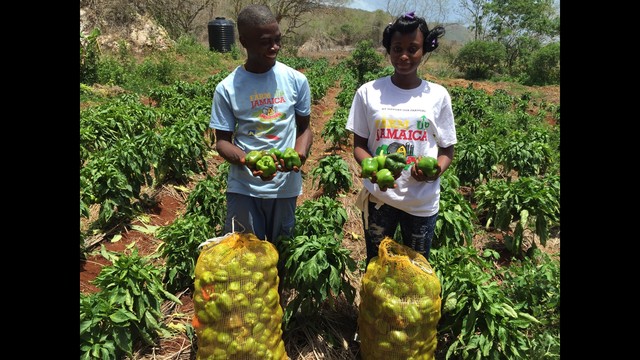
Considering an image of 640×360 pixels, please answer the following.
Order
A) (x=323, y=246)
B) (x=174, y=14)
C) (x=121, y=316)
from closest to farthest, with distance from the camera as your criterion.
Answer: (x=121, y=316)
(x=323, y=246)
(x=174, y=14)

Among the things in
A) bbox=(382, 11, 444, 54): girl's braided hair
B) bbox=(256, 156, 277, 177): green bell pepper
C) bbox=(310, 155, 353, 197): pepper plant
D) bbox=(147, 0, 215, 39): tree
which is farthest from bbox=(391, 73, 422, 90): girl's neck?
bbox=(147, 0, 215, 39): tree

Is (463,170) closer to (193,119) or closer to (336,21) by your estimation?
(193,119)

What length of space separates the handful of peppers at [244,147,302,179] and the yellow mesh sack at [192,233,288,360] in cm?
52

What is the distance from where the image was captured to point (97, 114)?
7949 millimetres

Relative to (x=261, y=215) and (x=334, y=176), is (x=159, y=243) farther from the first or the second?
(x=261, y=215)

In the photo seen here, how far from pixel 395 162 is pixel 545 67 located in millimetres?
31049

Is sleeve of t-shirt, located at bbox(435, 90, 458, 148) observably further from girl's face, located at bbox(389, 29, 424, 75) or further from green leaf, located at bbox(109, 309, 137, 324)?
green leaf, located at bbox(109, 309, 137, 324)

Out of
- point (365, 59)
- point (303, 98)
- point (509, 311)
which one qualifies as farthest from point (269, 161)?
point (365, 59)

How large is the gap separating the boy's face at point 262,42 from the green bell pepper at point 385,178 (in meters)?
1.00

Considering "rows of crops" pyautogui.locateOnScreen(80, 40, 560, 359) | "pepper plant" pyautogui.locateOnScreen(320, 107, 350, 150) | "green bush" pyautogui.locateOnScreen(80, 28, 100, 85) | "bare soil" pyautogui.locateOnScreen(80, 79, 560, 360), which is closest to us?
"rows of crops" pyautogui.locateOnScreen(80, 40, 560, 359)

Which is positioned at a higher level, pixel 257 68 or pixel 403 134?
pixel 257 68

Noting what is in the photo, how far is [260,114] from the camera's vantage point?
282 centimetres

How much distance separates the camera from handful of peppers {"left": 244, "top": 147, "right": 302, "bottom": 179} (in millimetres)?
2596

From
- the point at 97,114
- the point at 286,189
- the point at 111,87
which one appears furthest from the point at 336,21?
the point at 286,189
